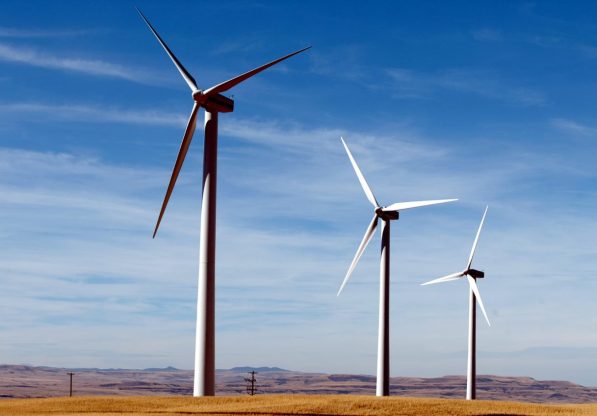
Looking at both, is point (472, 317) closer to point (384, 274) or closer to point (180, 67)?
point (384, 274)

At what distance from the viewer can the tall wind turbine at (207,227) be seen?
194 ft

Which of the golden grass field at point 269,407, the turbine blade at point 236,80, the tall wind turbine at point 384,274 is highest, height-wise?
the turbine blade at point 236,80

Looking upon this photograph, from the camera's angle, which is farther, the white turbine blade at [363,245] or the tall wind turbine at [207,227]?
the white turbine blade at [363,245]

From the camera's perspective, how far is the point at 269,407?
186ft

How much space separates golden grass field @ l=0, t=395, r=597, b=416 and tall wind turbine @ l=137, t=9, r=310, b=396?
212cm

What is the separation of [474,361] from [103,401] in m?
50.2

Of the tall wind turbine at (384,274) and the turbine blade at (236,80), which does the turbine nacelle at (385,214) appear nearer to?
the tall wind turbine at (384,274)

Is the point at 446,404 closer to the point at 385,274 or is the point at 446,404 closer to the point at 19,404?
the point at 385,274

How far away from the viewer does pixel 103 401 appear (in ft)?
194

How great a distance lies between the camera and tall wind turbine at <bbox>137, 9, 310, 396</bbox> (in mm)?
59219

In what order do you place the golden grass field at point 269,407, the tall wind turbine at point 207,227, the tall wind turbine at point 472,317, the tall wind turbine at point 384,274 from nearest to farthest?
the golden grass field at point 269,407, the tall wind turbine at point 207,227, the tall wind turbine at point 384,274, the tall wind turbine at point 472,317

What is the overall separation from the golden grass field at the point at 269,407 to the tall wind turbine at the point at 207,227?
2119 millimetres

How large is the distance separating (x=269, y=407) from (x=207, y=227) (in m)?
12.8

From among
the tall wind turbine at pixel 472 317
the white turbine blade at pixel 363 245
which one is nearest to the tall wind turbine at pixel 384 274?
the white turbine blade at pixel 363 245
